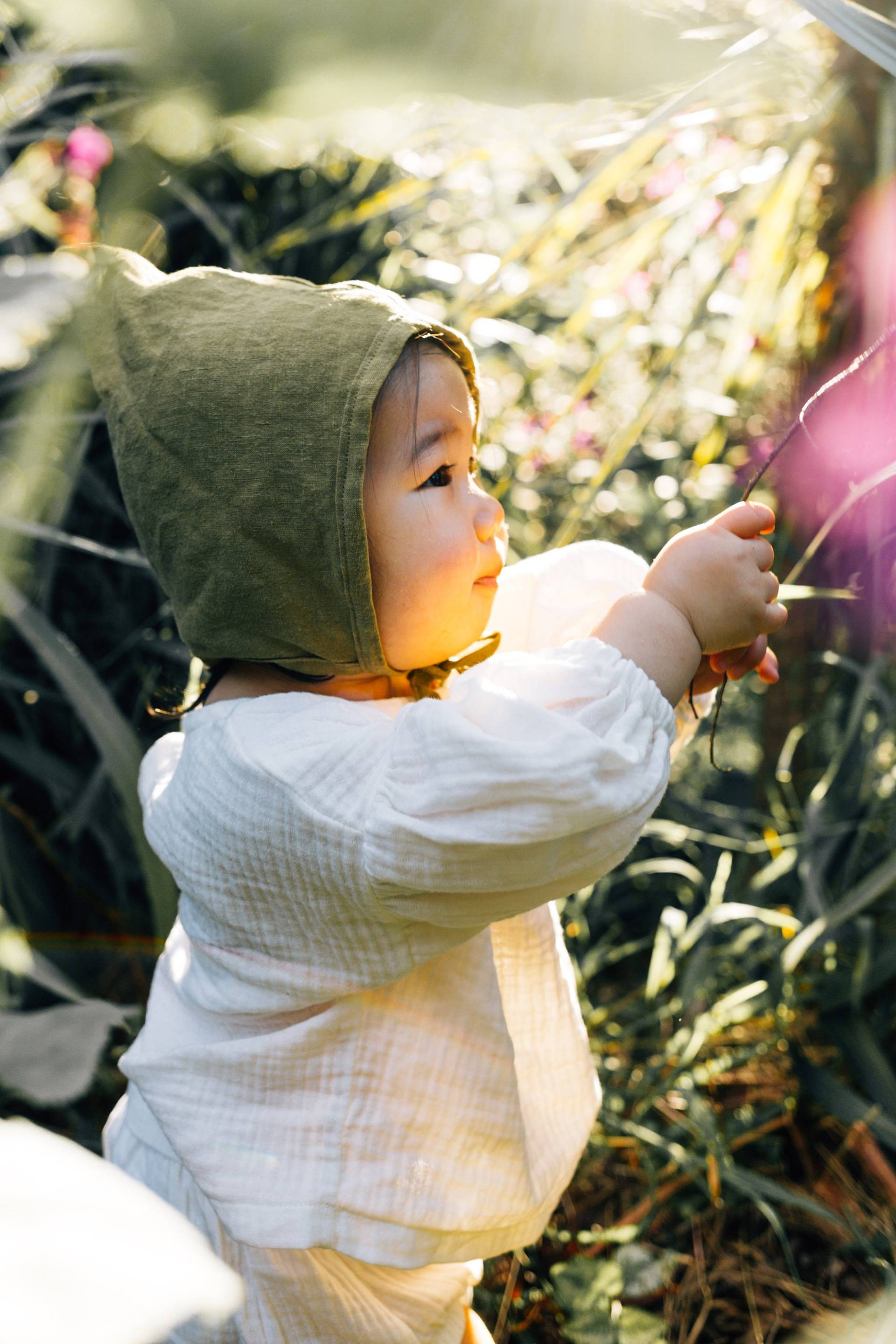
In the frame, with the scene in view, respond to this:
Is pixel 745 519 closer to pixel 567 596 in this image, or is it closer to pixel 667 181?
pixel 567 596

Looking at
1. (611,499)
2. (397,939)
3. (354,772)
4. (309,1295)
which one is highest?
(354,772)

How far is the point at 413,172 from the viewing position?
4.83ft

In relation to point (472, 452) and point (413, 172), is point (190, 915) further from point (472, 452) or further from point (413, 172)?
point (413, 172)

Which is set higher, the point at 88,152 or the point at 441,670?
the point at 88,152

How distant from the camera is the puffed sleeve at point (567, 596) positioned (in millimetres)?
838

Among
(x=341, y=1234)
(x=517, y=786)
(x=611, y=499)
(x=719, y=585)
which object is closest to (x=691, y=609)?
(x=719, y=585)

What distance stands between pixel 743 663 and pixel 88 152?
1.25m

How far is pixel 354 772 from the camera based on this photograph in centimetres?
62

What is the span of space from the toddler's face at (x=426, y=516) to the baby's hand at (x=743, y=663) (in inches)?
7.2

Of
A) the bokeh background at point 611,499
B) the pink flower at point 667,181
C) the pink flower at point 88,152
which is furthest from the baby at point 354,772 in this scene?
the pink flower at point 667,181

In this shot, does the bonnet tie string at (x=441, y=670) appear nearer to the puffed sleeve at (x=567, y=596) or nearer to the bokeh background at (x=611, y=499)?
the puffed sleeve at (x=567, y=596)

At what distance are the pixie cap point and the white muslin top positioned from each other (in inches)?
2.6

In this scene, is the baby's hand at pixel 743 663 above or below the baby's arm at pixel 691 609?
below

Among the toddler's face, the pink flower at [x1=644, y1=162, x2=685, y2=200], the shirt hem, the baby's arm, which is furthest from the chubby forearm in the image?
the pink flower at [x1=644, y1=162, x2=685, y2=200]
